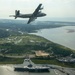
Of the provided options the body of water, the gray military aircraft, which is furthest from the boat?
the body of water

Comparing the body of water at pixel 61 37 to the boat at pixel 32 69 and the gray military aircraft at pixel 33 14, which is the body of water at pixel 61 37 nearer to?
the boat at pixel 32 69

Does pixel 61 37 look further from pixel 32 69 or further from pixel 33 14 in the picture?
pixel 33 14

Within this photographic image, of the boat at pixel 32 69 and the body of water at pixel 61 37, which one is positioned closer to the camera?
the boat at pixel 32 69

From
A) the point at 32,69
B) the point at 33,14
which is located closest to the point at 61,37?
the point at 32,69

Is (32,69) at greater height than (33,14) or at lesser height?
lesser

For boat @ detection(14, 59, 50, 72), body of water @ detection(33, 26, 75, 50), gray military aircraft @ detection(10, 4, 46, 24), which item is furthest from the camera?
body of water @ detection(33, 26, 75, 50)

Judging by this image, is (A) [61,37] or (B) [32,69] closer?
(B) [32,69]

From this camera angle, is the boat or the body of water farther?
the body of water

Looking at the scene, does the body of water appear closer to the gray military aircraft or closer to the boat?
the boat

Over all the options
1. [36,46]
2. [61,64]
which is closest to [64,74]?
[61,64]

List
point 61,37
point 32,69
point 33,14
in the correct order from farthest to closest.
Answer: point 61,37, point 32,69, point 33,14

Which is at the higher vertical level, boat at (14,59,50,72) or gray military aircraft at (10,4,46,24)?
gray military aircraft at (10,4,46,24)

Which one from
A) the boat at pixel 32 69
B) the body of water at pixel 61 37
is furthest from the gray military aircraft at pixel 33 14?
the body of water at pixel 61 37
